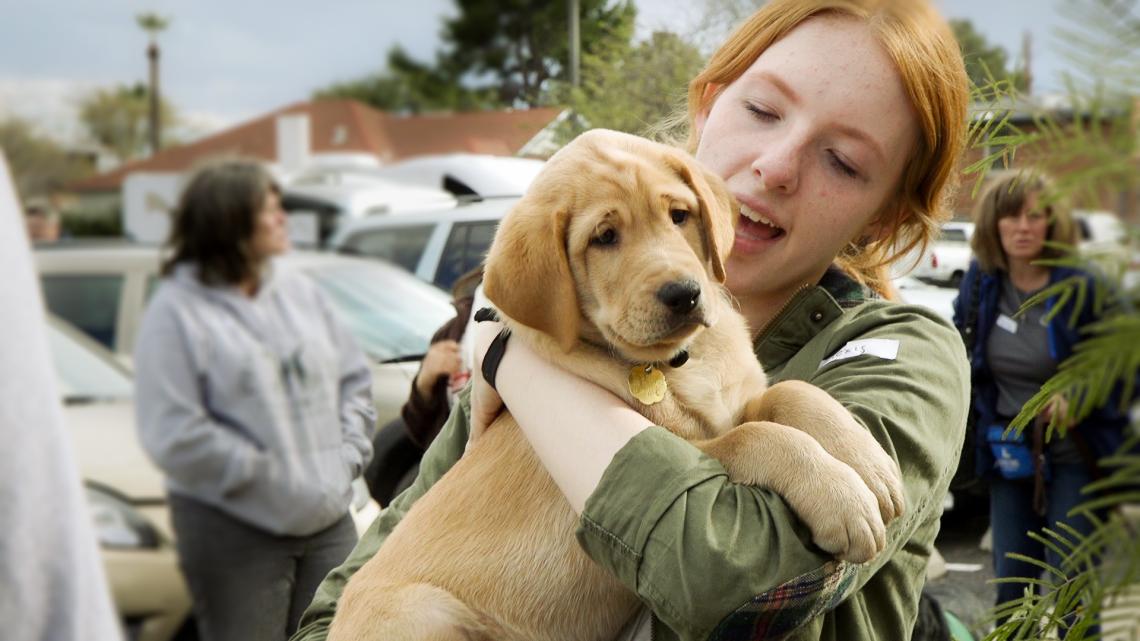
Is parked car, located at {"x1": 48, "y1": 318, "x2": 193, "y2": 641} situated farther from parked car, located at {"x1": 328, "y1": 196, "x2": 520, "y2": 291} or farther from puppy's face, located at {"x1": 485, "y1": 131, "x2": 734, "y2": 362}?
parked car, located at {"x1": 328, "y1": 196, "x2": 520, "y2": 291}

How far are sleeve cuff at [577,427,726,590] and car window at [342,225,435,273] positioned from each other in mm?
2312

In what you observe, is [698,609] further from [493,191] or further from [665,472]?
[493,191]

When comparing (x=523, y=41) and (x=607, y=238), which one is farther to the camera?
(x=523, y=41)

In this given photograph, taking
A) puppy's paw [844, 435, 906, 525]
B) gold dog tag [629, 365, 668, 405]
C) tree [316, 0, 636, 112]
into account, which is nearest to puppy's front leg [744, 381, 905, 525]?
puppy's paw [844, 435, 906, 525]

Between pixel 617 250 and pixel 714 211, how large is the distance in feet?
0.70

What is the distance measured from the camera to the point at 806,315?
2271 mm

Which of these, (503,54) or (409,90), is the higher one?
(503,54)

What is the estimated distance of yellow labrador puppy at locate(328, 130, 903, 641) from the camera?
2068 mm

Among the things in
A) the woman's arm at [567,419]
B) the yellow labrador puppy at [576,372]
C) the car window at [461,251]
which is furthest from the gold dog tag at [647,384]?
the car window at [461,251]

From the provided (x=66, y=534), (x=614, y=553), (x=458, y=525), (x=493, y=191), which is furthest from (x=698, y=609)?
(x=493, y=191)

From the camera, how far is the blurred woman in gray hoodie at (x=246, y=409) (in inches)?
75.4

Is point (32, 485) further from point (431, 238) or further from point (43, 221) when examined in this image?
point (431, 238)

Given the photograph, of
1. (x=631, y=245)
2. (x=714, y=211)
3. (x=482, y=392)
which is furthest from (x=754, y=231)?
(x=482, y=392)

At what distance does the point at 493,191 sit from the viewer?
137 inches
